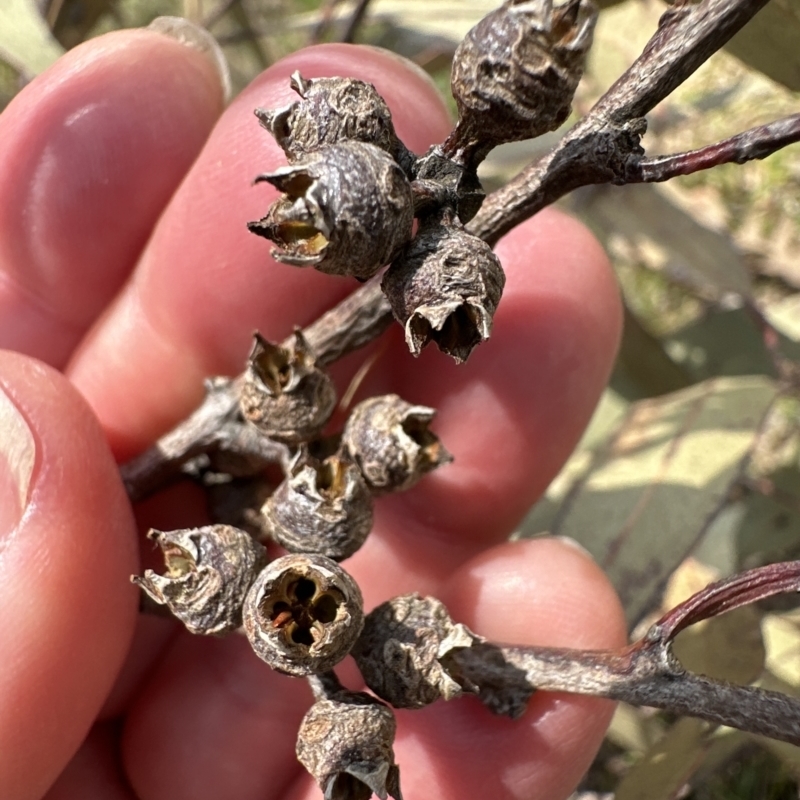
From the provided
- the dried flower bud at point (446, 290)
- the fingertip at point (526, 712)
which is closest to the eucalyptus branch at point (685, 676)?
the fingertip at point (526, 712)

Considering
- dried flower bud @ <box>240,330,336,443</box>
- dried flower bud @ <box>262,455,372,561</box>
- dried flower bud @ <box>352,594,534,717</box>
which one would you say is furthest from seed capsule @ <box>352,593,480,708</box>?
dried flower bud @ <box>240,330,336,443</box>

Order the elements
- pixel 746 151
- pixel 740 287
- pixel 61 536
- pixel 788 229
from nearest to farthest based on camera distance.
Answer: pixel 746 151, pixel 61 536, pixel 740 287, pixel 788 229

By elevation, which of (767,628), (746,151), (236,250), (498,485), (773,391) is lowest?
(767,628)

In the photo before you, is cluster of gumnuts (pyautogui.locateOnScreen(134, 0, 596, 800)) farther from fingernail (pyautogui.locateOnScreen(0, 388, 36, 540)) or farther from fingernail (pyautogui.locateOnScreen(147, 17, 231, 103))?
fingernail (pyautogui.locateOnScreen(147, 17, 231, 103))

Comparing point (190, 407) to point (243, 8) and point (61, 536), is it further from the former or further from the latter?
point (243, 8)

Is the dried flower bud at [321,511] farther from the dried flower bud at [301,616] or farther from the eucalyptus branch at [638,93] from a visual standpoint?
the eucalyptus branch at [638,93]

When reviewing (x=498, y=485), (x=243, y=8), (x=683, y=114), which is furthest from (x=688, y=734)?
(x=243, y=8)
